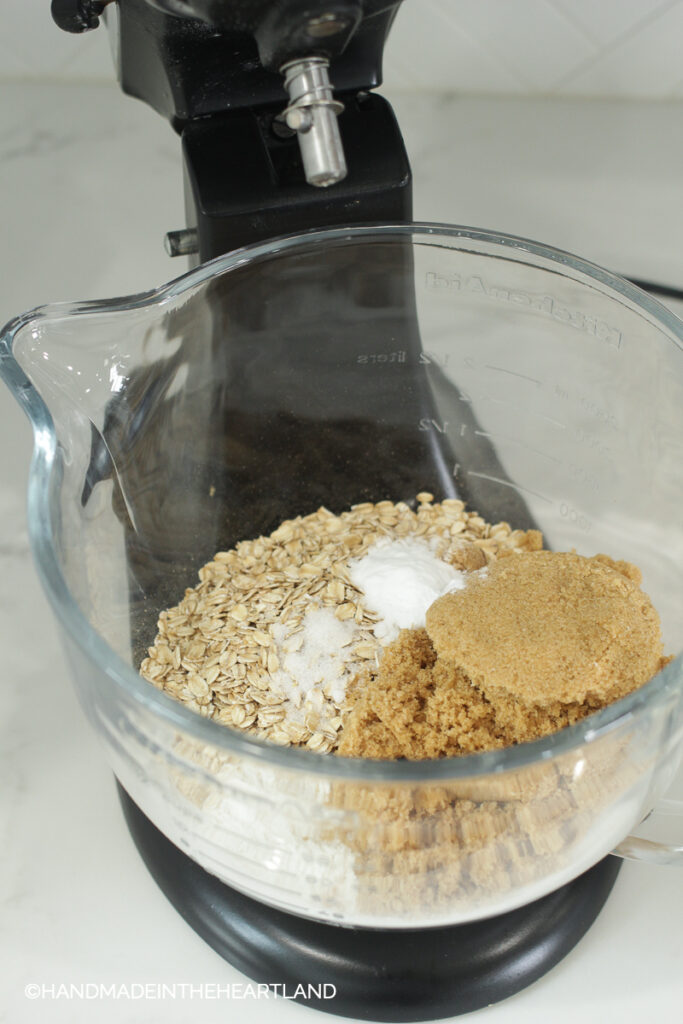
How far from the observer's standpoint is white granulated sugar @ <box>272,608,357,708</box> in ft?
1.96

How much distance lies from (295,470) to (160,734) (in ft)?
1.00

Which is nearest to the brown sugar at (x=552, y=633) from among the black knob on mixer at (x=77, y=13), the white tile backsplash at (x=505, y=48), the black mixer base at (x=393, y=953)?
the black mixer base at (x=393, y=953)

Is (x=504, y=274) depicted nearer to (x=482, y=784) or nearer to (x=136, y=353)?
(x=136, y=353)

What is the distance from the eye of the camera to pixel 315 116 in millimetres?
521

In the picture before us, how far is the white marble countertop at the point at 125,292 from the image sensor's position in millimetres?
566

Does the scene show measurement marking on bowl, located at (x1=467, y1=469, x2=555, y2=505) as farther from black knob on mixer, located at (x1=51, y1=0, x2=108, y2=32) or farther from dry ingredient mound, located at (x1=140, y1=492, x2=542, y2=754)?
black knob on mixer, located at (x1=51, y1=0, x2=108, y2=32)

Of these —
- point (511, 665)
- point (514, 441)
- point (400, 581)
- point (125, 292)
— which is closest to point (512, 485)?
point (514, 441)

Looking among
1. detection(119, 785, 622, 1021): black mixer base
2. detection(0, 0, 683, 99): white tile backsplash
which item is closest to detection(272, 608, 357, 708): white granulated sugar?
Result: detection(119, 785, 622, 1021): black mixer base

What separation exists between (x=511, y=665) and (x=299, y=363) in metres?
0.26

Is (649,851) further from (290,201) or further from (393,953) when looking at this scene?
(290,201)

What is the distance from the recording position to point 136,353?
61cm

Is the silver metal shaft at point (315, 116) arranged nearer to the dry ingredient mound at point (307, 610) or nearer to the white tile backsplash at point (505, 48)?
A: the dry ingredient mound at point (307, 610)

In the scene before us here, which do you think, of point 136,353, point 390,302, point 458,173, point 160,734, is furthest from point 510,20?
point 160,734

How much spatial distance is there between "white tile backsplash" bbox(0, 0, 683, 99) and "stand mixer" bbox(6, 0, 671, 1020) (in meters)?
0.38
